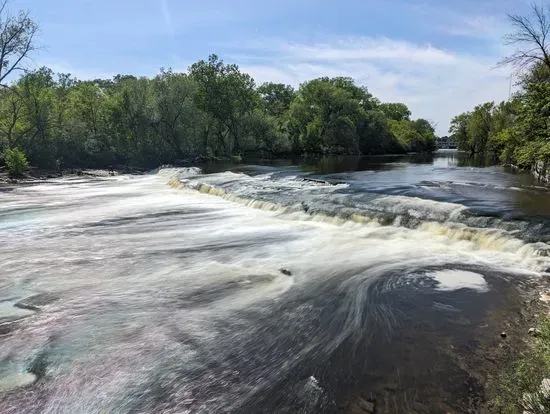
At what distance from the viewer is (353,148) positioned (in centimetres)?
7112

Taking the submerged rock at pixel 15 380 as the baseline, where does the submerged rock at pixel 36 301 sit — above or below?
above

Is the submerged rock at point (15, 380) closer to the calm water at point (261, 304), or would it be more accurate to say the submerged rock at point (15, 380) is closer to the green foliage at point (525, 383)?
the calm water at point (261, 304)

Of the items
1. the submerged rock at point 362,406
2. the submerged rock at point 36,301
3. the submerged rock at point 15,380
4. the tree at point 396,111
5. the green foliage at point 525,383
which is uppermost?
the tree at point 396,111

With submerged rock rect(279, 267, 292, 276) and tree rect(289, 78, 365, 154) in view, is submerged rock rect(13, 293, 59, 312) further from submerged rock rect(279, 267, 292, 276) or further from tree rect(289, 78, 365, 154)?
tree rect(289, 78, 365, 154)

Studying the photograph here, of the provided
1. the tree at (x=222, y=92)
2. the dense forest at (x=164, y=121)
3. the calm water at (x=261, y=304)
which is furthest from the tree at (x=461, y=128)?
the calm water at (x=261, y=304)

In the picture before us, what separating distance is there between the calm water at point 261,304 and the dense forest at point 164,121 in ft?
88.9

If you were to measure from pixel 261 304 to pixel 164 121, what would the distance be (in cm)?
4861

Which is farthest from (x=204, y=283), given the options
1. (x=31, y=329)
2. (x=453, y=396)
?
(x=453, y=396)

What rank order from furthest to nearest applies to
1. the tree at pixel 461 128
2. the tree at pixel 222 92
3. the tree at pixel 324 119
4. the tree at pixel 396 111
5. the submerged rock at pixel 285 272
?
the tree at pixel 396 111, the tree at pixel 461 128, the tree at pixel 324 119, the tree at pixel 222 92, the submerged rock at pixel 285 272

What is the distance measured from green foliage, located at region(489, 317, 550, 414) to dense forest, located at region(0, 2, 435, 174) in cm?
3580

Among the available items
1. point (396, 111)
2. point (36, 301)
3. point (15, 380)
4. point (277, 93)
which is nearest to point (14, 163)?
point (36, 301)

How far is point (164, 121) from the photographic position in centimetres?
5241

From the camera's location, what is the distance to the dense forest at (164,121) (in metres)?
40.6

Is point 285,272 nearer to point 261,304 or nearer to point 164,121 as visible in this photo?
point 261,304
